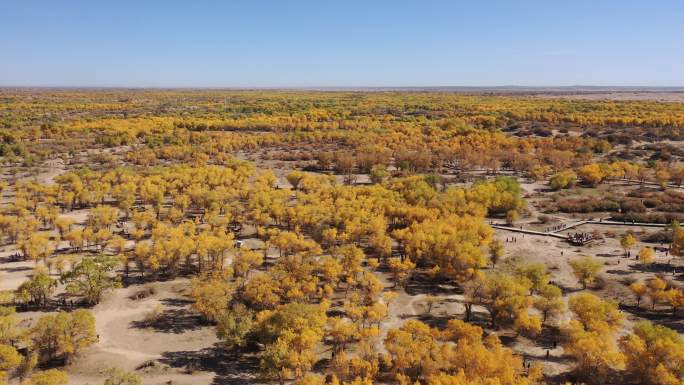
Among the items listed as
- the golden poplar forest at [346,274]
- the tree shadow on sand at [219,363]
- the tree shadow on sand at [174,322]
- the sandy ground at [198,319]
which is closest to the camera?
the golden poplar forest at [346,274]

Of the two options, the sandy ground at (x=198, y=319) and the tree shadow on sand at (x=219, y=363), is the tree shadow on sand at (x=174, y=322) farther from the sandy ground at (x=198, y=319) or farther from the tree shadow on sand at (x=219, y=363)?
the tree shadow on sand at (x=219, y=363)

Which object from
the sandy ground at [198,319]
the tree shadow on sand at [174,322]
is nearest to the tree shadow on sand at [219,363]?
the sandy ground at [198,319]

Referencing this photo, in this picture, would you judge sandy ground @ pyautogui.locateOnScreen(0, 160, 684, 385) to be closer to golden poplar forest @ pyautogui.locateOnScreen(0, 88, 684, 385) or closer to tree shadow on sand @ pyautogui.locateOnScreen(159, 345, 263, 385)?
tree shadow on sand @ pyautogui.locateOnScreen(159, 345, 263, 385)

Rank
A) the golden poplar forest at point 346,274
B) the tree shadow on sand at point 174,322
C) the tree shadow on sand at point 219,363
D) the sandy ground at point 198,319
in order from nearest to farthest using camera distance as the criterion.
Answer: the golden poplar forest at point 346,274 → the tree shadow on sand at point 219,363 → the sandy ground at point 198,319 → the tree shadow on sand at point 174,322

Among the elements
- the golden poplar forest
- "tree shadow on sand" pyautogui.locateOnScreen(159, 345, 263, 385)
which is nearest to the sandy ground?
"tree shadow on sand" pyautogui.locateOnScreen(159, 345, 263, 385)

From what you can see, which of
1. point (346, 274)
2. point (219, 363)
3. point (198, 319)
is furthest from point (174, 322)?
point (346, 274)

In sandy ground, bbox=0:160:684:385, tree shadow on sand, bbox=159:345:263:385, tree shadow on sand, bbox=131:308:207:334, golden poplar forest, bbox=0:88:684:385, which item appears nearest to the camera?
golden poplar forest, bbox=0:88:684:385

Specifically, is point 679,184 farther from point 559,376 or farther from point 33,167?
point 33,167

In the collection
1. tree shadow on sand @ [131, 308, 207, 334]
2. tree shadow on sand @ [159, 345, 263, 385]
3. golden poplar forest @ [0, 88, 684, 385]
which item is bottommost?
tree shadow on sand @ [159, 345, 263, 385]

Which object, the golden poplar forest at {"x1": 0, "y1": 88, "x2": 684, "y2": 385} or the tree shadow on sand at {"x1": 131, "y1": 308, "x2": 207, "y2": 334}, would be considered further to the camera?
the tree shadow on sand at {"x1": 131, "y1": 308, "x2": 207, "y2": 334}
